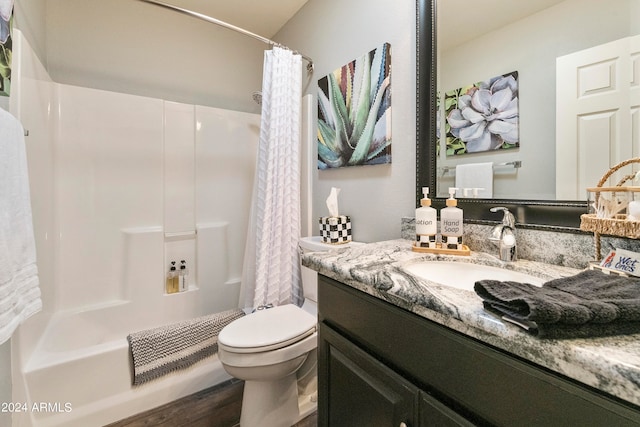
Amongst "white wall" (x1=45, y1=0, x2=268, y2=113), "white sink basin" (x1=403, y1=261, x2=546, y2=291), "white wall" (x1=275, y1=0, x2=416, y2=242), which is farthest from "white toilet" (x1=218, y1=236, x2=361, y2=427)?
"white wall" (x1=45, y1=0, x2=268, y2=113)

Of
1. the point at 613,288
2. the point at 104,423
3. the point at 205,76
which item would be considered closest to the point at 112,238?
the point at 104,423

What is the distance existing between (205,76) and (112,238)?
4.64 feet

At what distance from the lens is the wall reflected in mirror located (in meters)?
0.77

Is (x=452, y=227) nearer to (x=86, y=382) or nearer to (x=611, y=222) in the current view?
(x=611, y=222)

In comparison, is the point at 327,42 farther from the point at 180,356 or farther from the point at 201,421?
the point at 201,421

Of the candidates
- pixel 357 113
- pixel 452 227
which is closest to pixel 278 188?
pixel 357 113

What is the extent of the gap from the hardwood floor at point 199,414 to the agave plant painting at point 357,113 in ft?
4.60

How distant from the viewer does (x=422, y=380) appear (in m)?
0.59

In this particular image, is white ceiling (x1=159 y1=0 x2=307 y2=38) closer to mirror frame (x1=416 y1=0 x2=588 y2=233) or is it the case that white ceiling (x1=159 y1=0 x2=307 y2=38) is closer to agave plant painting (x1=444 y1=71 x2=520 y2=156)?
mirror frame (x1=416 y1=0 x2=588 y2=233)

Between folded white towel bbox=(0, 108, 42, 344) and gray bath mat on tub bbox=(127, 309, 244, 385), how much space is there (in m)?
0.65

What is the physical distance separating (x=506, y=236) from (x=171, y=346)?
66.9 inches

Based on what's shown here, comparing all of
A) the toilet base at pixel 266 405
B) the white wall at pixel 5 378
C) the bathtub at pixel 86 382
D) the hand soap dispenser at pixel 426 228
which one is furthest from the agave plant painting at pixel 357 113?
the white wall at pixel 5 378

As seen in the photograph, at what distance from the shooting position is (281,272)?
1724mm

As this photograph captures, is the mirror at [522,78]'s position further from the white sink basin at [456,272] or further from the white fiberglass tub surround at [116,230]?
the white fiberglass tub surround at [116,230]
